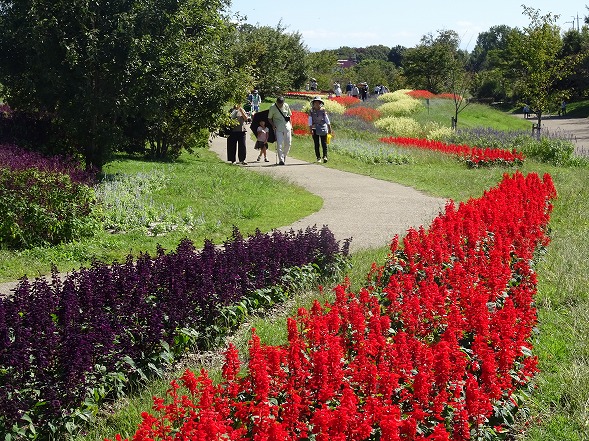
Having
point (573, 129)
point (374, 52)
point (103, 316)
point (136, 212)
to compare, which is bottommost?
point (103, 316)

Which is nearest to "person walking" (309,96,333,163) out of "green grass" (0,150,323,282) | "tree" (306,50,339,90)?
"green grass" (0,150,323,282)

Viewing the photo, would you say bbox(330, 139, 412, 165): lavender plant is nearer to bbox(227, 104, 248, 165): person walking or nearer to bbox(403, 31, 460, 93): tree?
bbox(227, 104, 248, 165): person walking

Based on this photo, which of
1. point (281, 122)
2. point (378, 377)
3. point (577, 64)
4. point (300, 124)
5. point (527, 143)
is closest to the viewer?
point (378, 377)

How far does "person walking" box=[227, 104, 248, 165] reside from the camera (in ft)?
58.0

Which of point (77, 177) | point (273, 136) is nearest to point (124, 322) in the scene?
point (77, 177)

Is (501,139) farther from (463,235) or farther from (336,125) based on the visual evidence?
(463,235)

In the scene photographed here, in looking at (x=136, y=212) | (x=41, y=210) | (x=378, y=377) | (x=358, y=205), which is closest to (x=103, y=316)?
(x=378, y=377)

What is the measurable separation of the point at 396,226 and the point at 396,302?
16.8ft

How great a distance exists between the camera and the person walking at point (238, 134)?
17.7 metres

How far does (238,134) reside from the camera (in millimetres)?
17984

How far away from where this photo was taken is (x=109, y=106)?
12688 mm

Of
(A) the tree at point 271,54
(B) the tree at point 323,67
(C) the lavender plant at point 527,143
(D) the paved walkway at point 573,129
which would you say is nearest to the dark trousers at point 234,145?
(C) the lavender plant at point 527,143

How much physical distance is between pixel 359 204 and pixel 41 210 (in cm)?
587

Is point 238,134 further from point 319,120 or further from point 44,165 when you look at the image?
point 44,165
